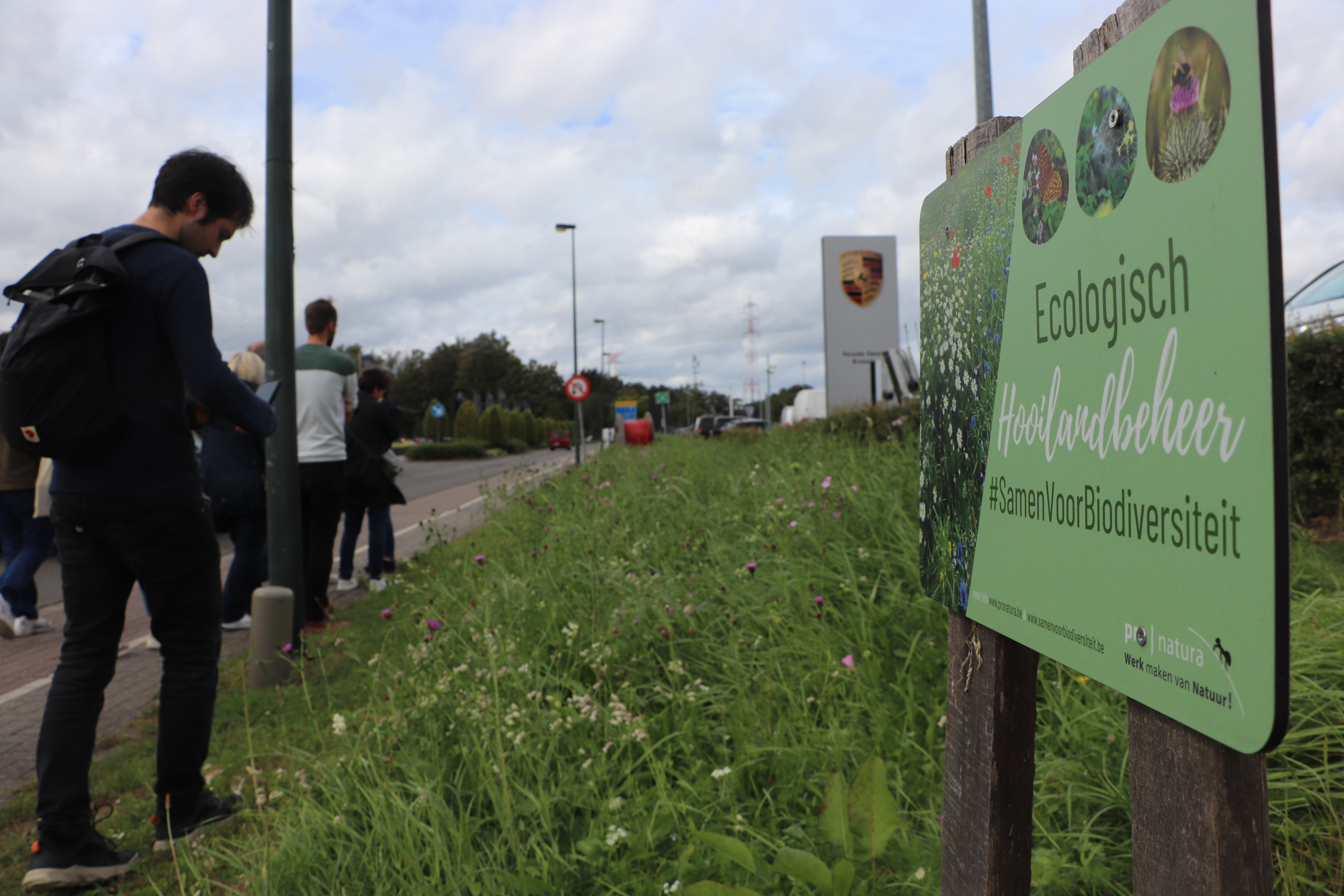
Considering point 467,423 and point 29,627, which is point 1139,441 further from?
point 467,423

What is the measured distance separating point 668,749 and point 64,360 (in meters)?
2.03

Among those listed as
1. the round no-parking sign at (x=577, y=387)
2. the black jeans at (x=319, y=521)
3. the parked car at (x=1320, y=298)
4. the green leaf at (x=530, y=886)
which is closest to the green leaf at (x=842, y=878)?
the green leaf at (x=530, y=886)

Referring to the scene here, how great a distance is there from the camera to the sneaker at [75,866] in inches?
91.0

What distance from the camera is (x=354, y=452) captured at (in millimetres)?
6238

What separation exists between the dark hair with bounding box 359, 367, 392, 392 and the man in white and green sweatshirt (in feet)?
3.49

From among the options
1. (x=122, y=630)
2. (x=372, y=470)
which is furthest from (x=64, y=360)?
(x=372, y=470)

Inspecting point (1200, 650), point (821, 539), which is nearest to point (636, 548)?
point (821, 539)

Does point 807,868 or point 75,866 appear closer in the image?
point 807,868

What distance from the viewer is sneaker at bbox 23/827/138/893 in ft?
7.59

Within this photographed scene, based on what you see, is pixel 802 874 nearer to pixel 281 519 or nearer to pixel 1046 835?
pixel 1046 835

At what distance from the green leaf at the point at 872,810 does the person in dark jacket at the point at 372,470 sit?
5.05 meters

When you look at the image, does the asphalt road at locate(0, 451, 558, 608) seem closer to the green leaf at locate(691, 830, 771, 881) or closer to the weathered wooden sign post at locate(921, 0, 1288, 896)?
the green leaf at locate(691, 830, 771, 881)

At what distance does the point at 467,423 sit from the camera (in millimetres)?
52312

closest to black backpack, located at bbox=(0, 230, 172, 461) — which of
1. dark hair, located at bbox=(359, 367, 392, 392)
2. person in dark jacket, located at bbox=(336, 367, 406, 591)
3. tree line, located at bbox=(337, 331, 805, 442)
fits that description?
person in dark jacket, located at bbox=(336, 367, 406, 591)
